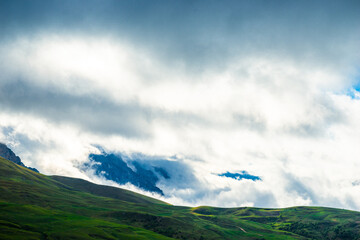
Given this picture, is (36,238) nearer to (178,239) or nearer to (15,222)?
(15,222)

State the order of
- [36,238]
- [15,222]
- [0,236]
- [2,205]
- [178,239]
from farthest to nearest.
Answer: [178,239]
[2,205]
[15,222]
[36,238]
[0,236]

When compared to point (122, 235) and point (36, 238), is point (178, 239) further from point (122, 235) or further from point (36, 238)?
point (36, 238)

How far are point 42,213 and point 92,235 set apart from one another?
175ft

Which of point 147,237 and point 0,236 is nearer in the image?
point 0,236

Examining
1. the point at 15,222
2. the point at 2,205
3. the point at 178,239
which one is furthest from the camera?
the point at 178,239

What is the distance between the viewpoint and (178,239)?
7751 inches

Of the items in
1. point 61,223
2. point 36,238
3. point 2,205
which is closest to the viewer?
point 36,238

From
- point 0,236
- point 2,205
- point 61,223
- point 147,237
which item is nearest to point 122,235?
point 147,237

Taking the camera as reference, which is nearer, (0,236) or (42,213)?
(0,236)

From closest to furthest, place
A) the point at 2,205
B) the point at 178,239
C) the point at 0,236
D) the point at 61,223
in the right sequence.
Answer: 1. the point at 0,236
2. the point at 61,223
3. the point at 2,205
4. the point at 178,239

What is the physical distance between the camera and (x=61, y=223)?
160m

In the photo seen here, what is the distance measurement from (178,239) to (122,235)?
52.8 metres

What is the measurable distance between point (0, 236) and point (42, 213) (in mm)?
71793

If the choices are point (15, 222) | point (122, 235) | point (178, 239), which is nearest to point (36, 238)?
point (15, 222)
